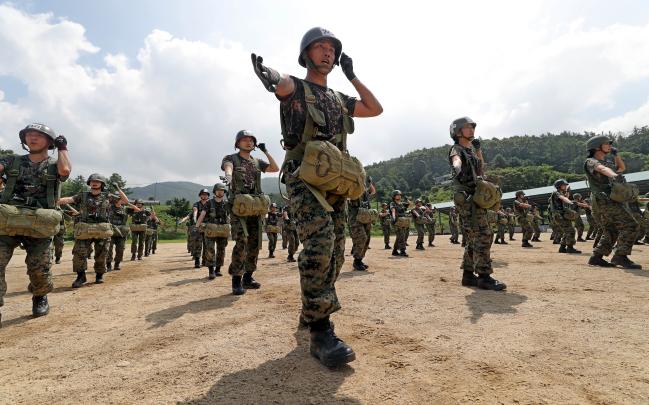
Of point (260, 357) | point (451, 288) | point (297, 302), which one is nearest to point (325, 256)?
point (260, 357)

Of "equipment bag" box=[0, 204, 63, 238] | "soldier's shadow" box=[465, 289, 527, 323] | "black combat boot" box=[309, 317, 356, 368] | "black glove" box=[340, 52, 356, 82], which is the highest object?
"black glove" box=[340, 52, 356, 82]

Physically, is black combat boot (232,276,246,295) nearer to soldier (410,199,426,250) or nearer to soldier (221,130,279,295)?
soldier (221,130,279,295)

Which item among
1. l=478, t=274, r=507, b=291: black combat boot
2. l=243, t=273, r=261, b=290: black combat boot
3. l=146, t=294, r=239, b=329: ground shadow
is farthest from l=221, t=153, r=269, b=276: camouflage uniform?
l=478, t=274, r=507, b=291: black combat boot

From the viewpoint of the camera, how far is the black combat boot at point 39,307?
4852 mm

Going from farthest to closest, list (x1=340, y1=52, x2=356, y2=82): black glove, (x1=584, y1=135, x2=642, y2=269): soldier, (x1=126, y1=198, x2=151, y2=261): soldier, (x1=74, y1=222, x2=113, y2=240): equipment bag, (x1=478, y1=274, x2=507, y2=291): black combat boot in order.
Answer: (x1=126, y1=198, x2=151, y2=261): soldier, (x1=74, y1=222, x2=113, y2=240): equipment bag, (x1=584, y1=135, x2=642, y2=269): soldier, (x1=478, y1=274, x2=507, y2=291): black combat boot, (x1=340, y1=52, x2=356, y2=82): black glove

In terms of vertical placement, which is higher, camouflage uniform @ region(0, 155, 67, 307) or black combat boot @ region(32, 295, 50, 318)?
camouflage uniform @ region(0, 155, 67, 307)

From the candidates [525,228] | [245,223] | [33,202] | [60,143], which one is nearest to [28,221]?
[33,202]

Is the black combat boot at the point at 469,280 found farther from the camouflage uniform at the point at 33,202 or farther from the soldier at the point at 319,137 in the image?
the camouflage uniform at the point at 33,202

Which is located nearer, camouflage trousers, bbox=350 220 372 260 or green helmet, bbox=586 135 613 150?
green helmet, bbox=586 135 613 150

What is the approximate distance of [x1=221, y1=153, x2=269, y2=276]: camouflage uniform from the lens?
578cm

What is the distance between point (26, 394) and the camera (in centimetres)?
241

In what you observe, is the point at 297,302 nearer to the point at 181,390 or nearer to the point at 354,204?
the point at 181,390

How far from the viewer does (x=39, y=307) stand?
193 inches

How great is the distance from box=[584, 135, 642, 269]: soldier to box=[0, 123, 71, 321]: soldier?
33.5ft
